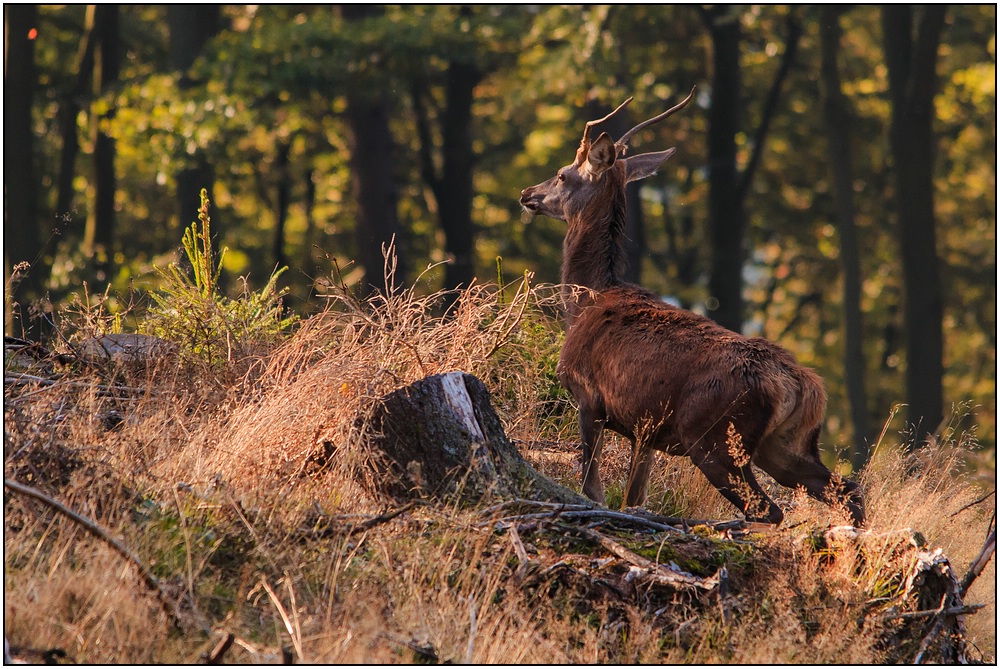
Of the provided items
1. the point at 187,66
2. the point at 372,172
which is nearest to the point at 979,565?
the point at 372,172

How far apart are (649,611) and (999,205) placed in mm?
9486

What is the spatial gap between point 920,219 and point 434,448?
14.3 metres

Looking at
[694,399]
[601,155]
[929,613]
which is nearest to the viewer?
[929,613]


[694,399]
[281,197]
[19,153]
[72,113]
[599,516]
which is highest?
[72,113]

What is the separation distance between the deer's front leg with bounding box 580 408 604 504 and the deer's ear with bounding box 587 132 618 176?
1.98 metres

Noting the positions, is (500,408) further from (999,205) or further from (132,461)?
(999,205)

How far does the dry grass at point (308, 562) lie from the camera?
16.5ft

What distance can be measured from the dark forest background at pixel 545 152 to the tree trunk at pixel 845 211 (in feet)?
0.12

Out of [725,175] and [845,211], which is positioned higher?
[725,175]

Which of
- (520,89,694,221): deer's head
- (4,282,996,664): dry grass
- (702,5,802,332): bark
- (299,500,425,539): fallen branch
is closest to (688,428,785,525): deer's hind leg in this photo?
(4,282,996,664): dry grass

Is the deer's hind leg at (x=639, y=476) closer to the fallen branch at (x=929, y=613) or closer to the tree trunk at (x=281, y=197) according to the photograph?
the fallen branch at (x=929, y=613)

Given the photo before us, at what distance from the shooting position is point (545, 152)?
81.1 feet

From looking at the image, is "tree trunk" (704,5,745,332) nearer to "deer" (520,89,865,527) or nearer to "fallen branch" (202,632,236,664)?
"deer" (520,89,865,527)

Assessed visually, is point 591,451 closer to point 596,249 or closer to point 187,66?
point 596,249
